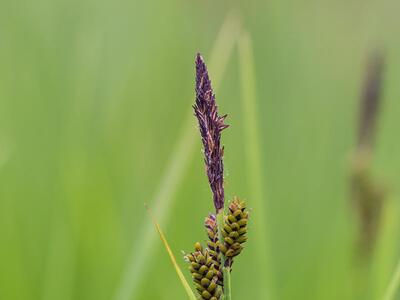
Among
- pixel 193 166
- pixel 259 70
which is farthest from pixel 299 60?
pixel 193 166

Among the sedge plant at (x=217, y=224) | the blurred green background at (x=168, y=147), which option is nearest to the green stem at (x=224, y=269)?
the sedge plant at (x=217, y=224)

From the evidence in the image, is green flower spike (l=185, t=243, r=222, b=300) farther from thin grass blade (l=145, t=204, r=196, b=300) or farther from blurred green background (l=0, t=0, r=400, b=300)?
blurred green background (l=0, t=0, r=400, b=300)

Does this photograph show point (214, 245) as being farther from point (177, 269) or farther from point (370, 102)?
point (370, 102)

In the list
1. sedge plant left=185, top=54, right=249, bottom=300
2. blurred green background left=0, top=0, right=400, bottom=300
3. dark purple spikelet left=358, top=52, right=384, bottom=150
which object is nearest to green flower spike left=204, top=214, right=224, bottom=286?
sedge plant left=185, top=54, right=249, bottom=300

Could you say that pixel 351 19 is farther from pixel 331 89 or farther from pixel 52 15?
pixel 52 15

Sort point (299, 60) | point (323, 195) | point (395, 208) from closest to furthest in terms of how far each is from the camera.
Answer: point (395, 208) < point (323, 195) < point (299, 60)

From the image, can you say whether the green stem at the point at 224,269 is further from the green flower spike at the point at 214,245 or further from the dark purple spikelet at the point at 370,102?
the dark purple spikelet at the point at 370,102
